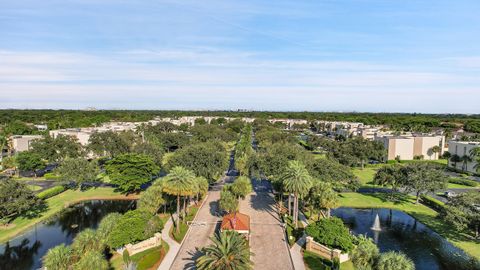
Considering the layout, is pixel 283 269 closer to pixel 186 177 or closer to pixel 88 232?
pixel 186 177

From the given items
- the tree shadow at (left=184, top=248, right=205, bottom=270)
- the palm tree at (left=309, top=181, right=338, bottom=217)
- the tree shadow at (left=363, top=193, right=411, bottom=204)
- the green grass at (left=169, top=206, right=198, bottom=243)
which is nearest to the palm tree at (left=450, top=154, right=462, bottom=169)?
the tree shadow at (left=363, top=193, right=411, bottom=204)

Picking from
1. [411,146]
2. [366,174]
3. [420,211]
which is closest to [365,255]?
[420,211]

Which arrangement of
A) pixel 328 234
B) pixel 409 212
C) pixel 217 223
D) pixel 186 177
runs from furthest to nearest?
pixel 409 212 < pixel 217 223 < pixel 186 177 < pixel 328 234

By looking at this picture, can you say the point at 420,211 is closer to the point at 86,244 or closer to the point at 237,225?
the point at 237,225

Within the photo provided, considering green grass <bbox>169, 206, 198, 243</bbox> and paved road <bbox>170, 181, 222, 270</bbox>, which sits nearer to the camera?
paved road <bbox>170, 181, 222, 270</bbox>

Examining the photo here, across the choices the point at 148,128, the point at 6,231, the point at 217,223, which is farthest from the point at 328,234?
the point at 148,128

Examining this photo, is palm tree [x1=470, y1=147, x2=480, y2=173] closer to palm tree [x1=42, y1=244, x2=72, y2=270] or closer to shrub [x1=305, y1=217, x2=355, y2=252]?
shrub [x1=305, y1=217, x2=355, y2=252]
